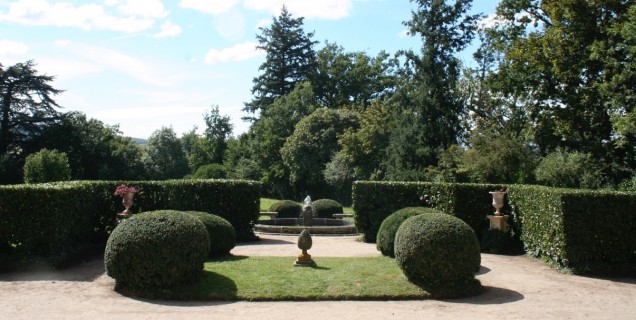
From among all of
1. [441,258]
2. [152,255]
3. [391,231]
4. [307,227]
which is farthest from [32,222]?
[307,227]

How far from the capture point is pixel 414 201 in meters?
19.7

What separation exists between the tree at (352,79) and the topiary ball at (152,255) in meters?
47.2

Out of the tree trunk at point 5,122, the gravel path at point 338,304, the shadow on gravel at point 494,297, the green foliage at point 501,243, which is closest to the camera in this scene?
the gravel path at point 338,304

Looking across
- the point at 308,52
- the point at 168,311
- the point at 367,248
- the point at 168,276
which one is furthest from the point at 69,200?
the point at 308,52

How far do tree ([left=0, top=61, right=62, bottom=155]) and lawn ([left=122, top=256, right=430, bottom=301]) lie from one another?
4405cm

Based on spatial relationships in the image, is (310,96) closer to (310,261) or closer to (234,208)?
(234,208)

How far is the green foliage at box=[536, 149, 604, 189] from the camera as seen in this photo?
2459cm

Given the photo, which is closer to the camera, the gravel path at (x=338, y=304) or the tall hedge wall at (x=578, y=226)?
the gravel path at (x=338, y=304)

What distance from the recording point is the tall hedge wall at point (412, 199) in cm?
1827

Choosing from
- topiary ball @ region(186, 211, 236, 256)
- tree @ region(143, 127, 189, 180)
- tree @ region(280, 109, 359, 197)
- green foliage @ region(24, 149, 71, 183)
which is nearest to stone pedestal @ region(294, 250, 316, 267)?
topiary ball @ region(186, 211, 236, 256)

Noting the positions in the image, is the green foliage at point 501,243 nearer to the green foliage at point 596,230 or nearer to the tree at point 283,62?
the green foliage at point 596,230

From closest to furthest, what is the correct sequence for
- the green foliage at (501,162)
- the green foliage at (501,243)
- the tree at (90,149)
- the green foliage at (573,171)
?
the green foliage at (501,243) → the green foliage at (573,171) → the green foliage at (501,162) → the tree at (90,149)

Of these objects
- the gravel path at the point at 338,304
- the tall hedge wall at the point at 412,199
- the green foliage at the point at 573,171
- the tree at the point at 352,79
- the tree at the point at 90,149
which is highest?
the tree at the point at 352,79

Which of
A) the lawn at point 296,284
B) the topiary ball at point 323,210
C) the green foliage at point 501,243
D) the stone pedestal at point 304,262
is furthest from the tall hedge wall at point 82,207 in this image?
the green foliage at point 501,243
